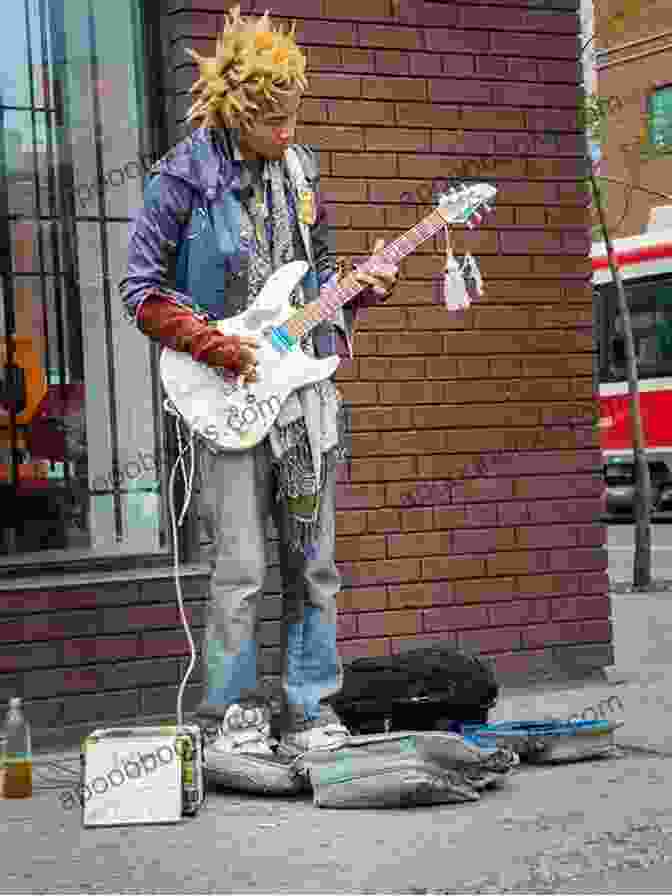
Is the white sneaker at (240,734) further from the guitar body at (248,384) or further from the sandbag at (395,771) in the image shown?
the guitar body at (248,384)

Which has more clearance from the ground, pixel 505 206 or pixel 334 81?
pixel 334 81

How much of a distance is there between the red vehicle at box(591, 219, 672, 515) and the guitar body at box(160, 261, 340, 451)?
715 inches

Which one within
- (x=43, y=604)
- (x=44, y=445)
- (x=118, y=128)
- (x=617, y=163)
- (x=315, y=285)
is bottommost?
(x=43, y=604)

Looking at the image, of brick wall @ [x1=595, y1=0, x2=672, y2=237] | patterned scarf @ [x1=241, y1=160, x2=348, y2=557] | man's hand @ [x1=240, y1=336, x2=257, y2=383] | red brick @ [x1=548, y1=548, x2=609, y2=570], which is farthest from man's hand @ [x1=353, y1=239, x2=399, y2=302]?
brick wall @ [x1=595, y1=0, x2=672, y2=237]

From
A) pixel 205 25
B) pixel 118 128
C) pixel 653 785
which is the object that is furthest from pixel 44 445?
pixel 653 785

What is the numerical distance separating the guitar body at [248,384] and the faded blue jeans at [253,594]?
4.3 inches

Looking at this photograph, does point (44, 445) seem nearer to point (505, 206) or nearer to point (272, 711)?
point (272, 711)

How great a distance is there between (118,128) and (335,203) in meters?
0.94

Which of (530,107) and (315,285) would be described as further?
(530,107)

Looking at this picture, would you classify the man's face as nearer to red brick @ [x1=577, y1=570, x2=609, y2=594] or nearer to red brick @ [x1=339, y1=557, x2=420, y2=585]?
red brick @ [x1=339, y1=557, x2=420, y2=585]

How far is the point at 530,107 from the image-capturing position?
8195mm

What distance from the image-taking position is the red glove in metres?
5.75

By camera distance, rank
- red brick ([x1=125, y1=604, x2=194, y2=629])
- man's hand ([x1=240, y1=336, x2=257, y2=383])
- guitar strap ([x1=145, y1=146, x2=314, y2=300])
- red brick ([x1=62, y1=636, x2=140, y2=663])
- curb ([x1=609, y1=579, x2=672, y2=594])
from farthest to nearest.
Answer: curb ([x1=609, y1=579, x2=672, y2=594])
red brick ([x1=125, y1=604, x2=194, y2=629])
red brick ([x1=62, y1=636, x2=140, y2=663])
guitar strap ([x1=145, y1=146, x2=314, y2=300])
man's hand ([x1=240, y1=336, x2=257, y2=383])

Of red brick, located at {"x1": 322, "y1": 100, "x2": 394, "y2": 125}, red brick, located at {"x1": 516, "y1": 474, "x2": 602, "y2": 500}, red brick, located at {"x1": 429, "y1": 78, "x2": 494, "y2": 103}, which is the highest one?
red brick, located at {"x1": 429, "y1": 78, "x2": 494, "y2": 103}
